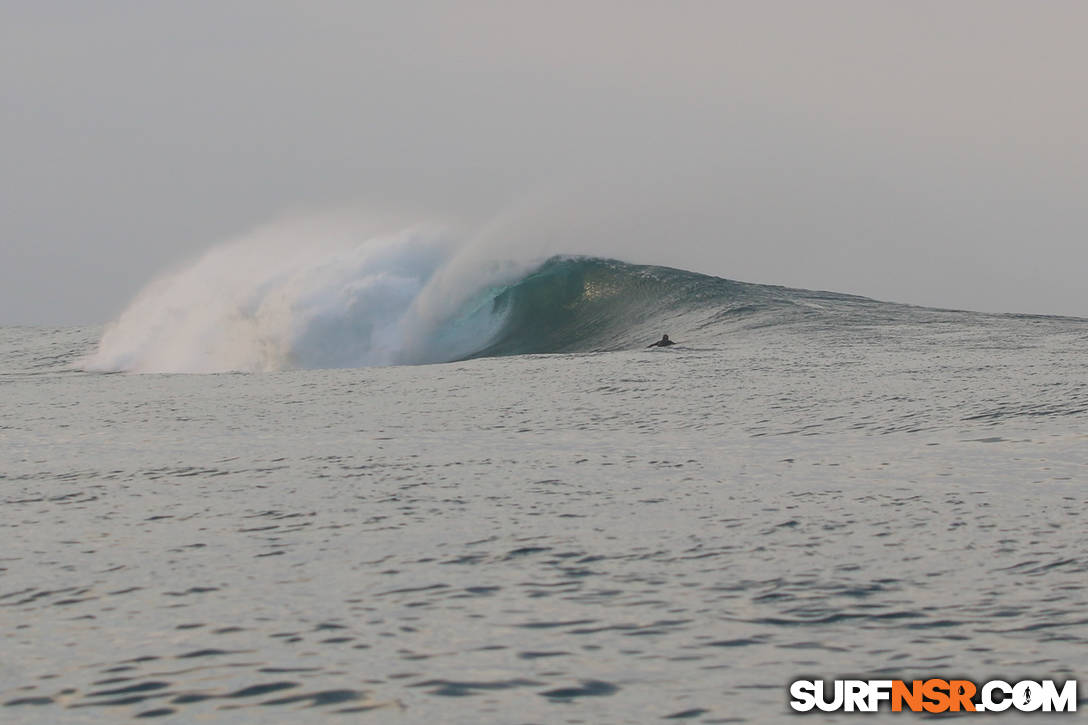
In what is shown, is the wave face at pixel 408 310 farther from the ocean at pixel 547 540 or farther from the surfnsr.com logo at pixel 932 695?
the surfnsr.com logo at pixel 932 695

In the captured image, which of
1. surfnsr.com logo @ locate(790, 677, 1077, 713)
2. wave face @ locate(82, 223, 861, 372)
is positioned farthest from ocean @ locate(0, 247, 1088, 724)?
wave face @ locate(82, 223, 861, 372)

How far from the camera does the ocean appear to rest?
15.7 feet

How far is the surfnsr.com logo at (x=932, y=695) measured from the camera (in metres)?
4.36

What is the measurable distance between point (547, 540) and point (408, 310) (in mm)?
21172

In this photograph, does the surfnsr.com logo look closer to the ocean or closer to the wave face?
the ocean

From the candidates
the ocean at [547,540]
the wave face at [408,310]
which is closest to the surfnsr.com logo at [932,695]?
the ocean at [547,540]

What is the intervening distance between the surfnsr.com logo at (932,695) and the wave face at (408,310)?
764 inches

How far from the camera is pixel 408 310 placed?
91.9ft

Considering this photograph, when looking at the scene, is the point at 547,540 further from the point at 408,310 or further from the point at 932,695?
the point at 408,310

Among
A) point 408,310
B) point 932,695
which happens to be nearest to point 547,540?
point 932,695

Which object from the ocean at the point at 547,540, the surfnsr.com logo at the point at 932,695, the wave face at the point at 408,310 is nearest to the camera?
the surfnsr.com logo at the point at 932,695

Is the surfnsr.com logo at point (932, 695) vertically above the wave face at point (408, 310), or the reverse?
the wave face at point (408, 310)

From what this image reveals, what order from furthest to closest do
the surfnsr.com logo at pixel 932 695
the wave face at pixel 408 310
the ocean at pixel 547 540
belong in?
the wave face at pixel 408 310, the ocean at pixel 547 540, the surfnsr.com logo at pixel 932 695

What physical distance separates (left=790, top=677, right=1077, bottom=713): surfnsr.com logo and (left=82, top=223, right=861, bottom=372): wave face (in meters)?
19.4
